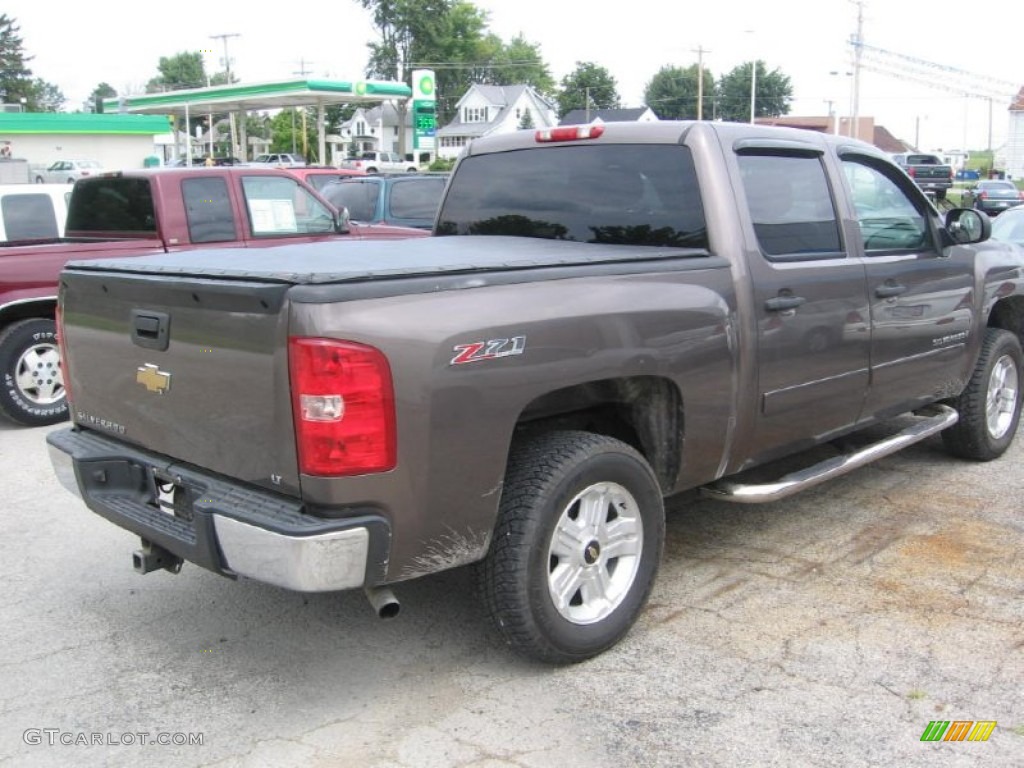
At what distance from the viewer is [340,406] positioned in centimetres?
289

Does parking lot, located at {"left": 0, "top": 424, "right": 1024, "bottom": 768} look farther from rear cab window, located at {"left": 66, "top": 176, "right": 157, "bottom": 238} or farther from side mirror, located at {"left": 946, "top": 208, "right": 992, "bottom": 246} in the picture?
rear cab window, located at {"left": 66, "top": 176, "right": 157, "bottom": 238}

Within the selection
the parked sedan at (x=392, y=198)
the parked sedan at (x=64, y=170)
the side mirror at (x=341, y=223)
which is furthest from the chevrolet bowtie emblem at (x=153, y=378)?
the parked sedan at (x=64, y=170)

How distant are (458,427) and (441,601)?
1.42 m

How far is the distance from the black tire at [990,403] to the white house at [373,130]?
93071 mm

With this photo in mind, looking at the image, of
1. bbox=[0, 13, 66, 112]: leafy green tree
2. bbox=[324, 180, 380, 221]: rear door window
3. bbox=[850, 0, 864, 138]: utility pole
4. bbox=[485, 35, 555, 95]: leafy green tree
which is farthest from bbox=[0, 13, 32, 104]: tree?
bbox=[324, 180, 380, 221]: rear door window

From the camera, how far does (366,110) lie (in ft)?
360

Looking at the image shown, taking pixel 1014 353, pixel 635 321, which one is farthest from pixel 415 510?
pixel 1014 353

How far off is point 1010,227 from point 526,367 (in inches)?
292

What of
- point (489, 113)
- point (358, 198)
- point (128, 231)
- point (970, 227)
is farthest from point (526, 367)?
point (489, 113)

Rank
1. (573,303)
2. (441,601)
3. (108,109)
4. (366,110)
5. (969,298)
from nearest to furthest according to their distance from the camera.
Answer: (573,303), (441,601), (969,298), (108,109), (366,110)

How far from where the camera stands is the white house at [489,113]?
90688 millimetres

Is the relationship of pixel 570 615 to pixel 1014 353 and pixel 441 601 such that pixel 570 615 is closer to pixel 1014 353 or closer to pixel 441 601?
pixel 441 601

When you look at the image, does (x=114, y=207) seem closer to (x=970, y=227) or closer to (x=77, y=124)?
(x=970, y=227)

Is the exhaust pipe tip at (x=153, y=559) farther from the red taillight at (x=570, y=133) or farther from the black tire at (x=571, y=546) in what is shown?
the red taillight at (x=570, y=133)
